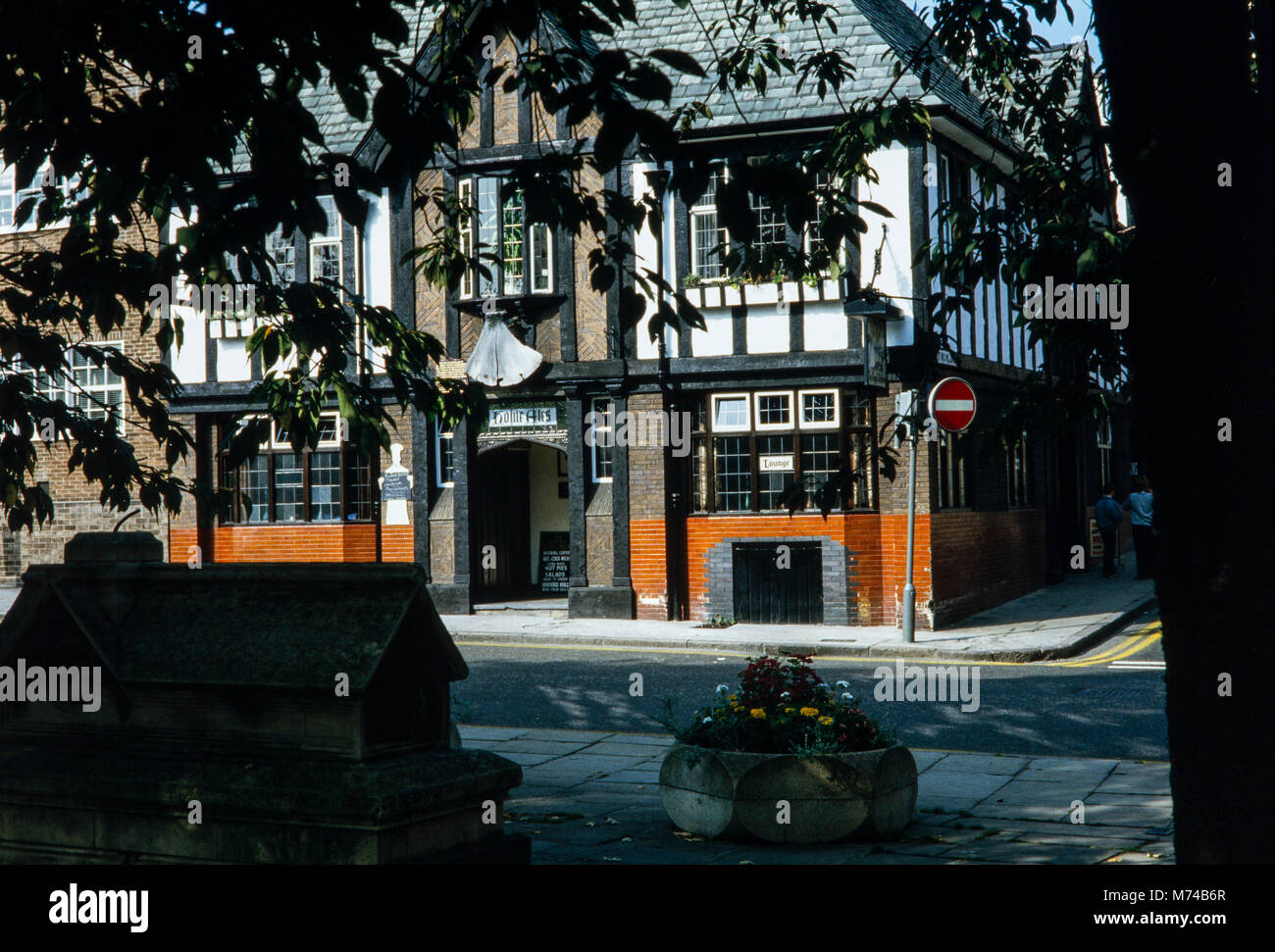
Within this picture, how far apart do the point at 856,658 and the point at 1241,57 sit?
12.7 metres

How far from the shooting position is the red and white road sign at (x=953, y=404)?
52.6 ft

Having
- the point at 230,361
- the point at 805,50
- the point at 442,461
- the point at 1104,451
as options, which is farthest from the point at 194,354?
the point at 1104,451

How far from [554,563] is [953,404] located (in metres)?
9.32

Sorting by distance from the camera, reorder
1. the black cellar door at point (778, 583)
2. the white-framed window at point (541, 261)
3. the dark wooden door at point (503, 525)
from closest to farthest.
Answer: the black cellar door at point (778, 583) → the white-framed window at point (541, 261) → the dark wooden door at point (503, 525)

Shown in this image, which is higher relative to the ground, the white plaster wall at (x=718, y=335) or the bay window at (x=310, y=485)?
the white plaster wall at (x=718, y=335)

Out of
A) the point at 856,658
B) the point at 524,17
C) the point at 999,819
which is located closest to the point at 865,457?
the point at 999,819

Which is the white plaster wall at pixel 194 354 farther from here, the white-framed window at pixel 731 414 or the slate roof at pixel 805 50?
the white-framed window at pixel 731 414

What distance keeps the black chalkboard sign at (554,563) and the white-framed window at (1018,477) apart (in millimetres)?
8020

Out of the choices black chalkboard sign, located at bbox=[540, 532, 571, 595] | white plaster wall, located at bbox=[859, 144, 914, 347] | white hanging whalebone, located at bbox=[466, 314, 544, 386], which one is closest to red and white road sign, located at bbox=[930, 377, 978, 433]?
white plaster wall, located at bbox=[859, 144, 914, 347]

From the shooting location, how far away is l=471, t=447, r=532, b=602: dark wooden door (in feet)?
73.0

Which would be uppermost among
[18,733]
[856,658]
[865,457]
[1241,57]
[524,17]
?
[524,17]

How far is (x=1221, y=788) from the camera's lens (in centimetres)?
378

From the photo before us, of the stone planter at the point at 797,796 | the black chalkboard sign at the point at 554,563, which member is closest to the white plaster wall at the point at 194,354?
the black chalkboard sign at the point at 554,563
